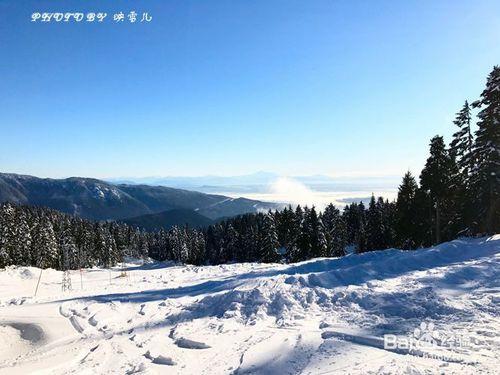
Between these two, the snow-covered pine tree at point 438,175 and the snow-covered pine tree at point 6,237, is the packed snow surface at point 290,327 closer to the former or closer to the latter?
the snow-covered pine tree at point 438,175

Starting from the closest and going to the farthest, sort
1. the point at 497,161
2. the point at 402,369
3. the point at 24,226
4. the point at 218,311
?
the point at 402,369
the point at 218,311
the point at 497,161
the point at 24,226

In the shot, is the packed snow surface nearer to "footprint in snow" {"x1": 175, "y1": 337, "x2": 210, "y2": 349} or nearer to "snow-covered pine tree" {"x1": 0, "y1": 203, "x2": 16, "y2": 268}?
"footprint in snow" {"x1": 175, "y1": 337, "x2": 210, "y2": 349}

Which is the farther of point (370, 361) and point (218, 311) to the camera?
point (218, 311)

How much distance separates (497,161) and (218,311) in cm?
2614

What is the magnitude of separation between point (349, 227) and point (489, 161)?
62.8 m

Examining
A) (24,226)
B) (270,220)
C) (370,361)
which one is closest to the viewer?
(370,361)

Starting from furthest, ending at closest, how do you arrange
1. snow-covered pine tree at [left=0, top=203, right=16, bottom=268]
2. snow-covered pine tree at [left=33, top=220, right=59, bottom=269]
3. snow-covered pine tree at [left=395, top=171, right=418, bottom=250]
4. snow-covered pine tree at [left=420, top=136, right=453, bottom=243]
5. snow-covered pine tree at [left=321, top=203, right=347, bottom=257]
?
snow-covered pine tree at [left=33, top=220, right=59, bottom=269]
snow-covered pine tree at [left=0, top=203, right=16, bottom=268]
snow-covered pine tree at [left=321, top=203, right=347, bottom=257]
snow-covered pine tree at [left=395, top=171, right=418, bottom=250]
snow-covered pine tree at [left=420, top=136, right=453, bottom=243]

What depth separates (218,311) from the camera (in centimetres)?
1653

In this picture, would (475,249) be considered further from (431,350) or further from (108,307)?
(108,307)

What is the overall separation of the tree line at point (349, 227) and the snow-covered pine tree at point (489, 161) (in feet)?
0.23

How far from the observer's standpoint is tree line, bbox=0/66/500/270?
29969mm

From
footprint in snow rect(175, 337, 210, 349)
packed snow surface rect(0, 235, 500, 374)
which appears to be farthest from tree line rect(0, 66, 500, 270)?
footprint in snow rect(175, 337, 210, 349)

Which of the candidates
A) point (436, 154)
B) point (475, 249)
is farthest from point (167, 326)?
point (436, 154)

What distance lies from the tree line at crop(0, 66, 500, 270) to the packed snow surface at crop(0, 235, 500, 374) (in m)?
11.6
